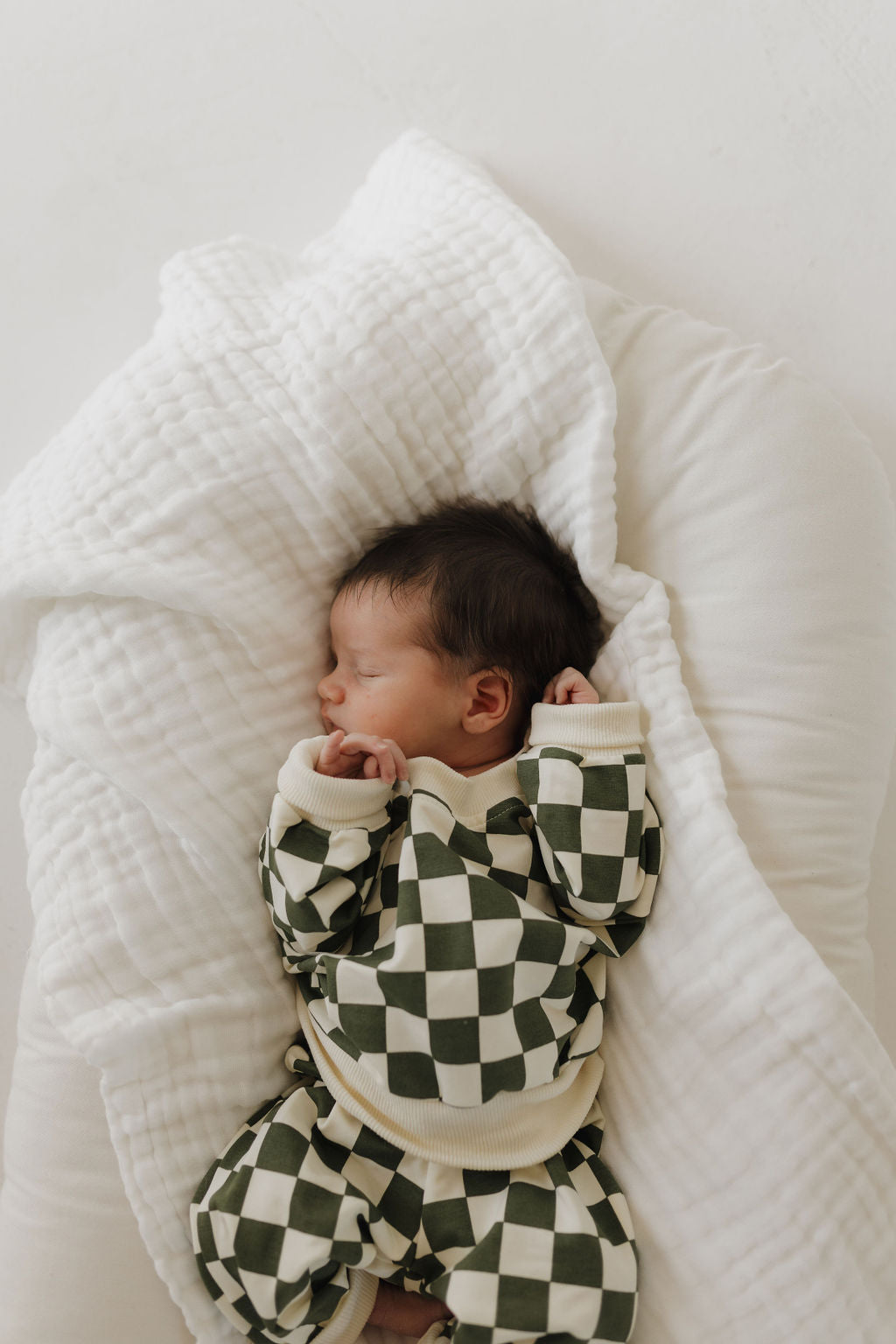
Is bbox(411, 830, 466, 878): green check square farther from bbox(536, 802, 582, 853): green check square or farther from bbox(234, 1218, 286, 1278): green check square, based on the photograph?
bbox(234, 1218, 286, 1278): green check square

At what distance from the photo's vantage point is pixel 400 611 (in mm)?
1068

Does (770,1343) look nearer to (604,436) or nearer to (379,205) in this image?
(604,436)

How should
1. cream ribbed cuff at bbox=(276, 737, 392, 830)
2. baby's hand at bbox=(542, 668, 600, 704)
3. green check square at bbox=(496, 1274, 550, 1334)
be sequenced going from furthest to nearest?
baby's hand at bbox=(542, 668, 600, 704) < cream ribbed cuff at bbox=(276, 737, 392, 830) < green check square at bbox=(496, 1274, 550, 1334)

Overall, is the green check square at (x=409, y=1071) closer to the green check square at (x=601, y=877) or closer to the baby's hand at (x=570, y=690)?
the green check square at (x=601, y=877)

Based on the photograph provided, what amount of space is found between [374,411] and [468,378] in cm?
11

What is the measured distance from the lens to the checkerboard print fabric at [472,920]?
0.94 meters

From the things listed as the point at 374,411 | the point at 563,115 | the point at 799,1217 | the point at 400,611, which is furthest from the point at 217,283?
the point at 799,1217

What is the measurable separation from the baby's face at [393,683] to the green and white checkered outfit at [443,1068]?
0.15 feet

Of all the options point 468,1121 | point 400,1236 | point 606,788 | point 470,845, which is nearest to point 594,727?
point 606,788

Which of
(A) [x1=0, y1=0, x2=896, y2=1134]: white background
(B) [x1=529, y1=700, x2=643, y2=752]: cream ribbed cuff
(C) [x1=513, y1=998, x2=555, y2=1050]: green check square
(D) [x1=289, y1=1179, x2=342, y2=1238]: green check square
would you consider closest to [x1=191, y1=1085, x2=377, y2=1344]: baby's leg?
(D) [x1=289, y1=1179, x2=342, y2=1238]: green check square

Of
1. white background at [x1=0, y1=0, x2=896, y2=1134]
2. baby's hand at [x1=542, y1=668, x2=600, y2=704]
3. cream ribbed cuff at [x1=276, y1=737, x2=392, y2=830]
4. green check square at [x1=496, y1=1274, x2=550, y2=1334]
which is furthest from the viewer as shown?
white background at [x1=0, y1=0, x2=896, y2=1134]

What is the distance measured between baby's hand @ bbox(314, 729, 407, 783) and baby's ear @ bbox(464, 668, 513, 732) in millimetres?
100

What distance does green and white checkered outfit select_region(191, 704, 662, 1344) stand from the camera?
3.00 feet

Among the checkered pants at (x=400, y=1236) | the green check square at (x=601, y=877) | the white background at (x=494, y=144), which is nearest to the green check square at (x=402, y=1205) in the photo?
the checkered pants at (x=400, y=1236)
